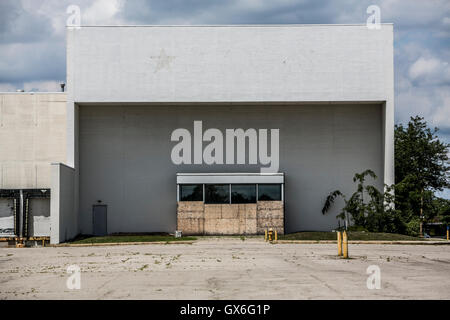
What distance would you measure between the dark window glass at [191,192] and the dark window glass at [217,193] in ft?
1.43

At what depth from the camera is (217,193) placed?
128 ft

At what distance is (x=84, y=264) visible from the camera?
2219 centimetres

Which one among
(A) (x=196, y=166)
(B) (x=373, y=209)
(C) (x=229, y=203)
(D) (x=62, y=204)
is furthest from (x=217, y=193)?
(B) (x=373, y=209)

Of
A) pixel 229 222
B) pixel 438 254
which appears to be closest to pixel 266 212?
pixel 229 222

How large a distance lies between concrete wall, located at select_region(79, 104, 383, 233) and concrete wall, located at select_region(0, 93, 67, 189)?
1686mm

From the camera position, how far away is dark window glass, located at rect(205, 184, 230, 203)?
3897 cm

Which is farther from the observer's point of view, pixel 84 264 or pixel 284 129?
pixel 284 129

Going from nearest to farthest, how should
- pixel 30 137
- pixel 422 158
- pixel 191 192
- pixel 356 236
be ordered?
pixel 356 236
pixel 191 192
pixel 30 137
pixel 422 158

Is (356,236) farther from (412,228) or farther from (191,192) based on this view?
(191,192)

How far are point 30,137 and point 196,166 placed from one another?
34.9 feet

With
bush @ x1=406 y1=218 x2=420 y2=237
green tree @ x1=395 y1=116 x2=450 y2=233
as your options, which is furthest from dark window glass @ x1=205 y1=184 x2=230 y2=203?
green tree @ x1=395 y1=116 x2=450 y2=233

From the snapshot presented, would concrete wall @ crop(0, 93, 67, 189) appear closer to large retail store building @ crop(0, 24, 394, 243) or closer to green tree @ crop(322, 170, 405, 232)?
large retail store building @ crop(0, 24, 394, 243)

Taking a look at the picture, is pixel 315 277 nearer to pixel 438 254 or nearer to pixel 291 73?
pixel 438 254

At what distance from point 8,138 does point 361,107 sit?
2275cm
